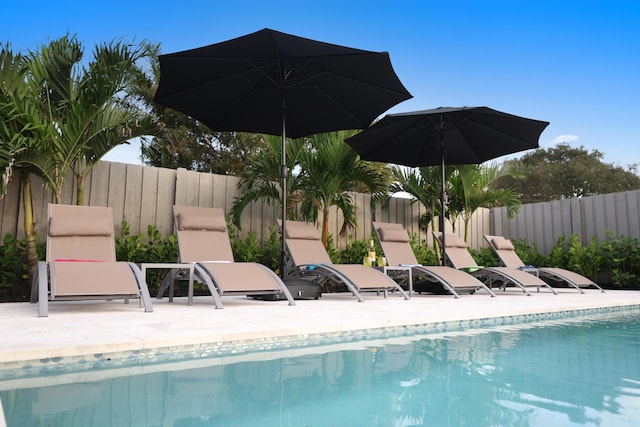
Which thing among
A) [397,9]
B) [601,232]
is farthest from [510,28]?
[601,232]

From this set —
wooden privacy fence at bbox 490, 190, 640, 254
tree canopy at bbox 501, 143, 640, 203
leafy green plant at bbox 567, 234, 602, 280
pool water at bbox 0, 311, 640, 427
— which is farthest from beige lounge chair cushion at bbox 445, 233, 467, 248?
tree canopy at bbox 501, 143, 640, 203

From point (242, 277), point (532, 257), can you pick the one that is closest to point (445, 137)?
point (532, 257)

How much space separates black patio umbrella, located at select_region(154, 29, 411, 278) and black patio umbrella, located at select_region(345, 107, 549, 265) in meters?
0.96

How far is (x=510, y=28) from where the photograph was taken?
46.3ft

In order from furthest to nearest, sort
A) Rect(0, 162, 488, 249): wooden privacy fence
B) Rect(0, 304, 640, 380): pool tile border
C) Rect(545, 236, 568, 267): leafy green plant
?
Rect(545, 236, 568, 267): leafy green plant → Rect(0, 162, 488, 249): wooden privacy fence → Rect(0, 304, 640, 380): pool tile border

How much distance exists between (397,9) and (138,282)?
37.0 ft

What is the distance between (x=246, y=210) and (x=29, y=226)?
3.59 metres

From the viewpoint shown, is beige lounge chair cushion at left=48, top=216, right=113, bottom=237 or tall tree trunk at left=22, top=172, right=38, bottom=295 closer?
beige lounge chair cushion at left=48, top=216, right=113, bottom=237

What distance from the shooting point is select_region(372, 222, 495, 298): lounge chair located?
24.0 ft

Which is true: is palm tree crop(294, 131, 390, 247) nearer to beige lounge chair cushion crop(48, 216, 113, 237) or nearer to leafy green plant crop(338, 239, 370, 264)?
leafy green plant crop(338, 239, 370, 264)

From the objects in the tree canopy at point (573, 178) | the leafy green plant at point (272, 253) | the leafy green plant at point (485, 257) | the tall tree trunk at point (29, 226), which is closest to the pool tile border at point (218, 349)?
the tall tree trunk at point (29, 226)

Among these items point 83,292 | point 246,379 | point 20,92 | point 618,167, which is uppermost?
point 618,167

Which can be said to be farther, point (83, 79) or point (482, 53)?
point (482, 53)

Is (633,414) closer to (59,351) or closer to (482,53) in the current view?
(59,351)
